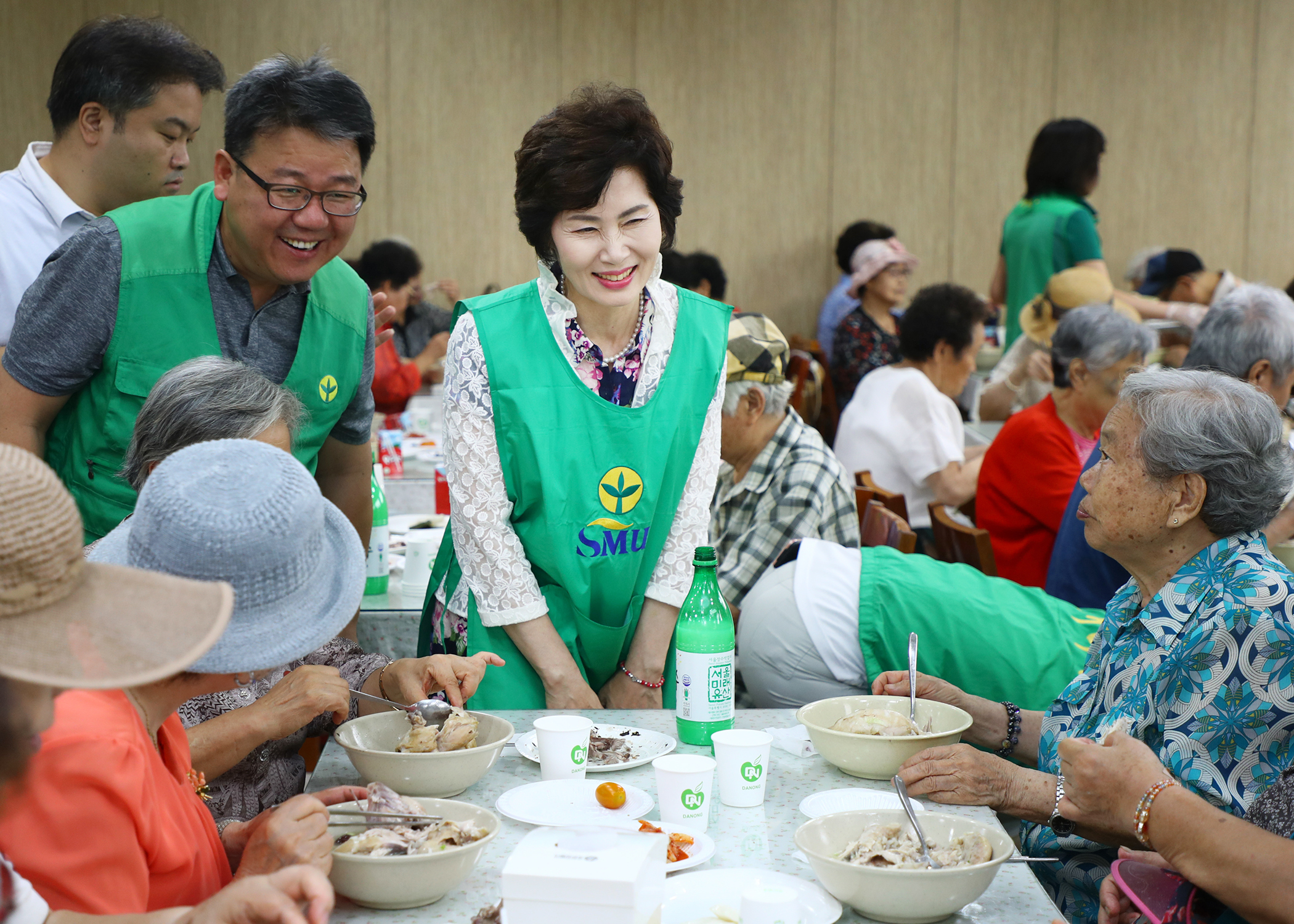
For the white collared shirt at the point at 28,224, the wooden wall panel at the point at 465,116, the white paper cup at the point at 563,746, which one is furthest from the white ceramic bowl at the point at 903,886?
the wooden wall panel at the point at 465,116

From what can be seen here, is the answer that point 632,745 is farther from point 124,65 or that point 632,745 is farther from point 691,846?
point 124,65

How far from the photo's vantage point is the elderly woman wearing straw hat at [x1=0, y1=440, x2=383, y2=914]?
3.25ft

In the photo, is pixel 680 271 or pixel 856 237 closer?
pixel 680 271

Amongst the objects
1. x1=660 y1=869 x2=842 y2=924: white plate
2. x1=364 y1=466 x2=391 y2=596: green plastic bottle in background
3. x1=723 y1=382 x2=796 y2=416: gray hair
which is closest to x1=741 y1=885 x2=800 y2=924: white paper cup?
x1=660 y1=869 x2=842 y2=924: white plate

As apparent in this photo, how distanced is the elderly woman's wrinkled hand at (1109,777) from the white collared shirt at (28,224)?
2.30 meters

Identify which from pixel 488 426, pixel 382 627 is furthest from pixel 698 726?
pixel 382 627

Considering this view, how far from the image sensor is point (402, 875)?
1.19 metres

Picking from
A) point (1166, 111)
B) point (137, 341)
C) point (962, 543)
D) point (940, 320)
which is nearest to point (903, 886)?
point (137, 341)

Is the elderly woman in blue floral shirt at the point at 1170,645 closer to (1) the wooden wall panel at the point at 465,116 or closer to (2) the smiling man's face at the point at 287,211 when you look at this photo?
(2) the smiling man's face at the point at 287,211

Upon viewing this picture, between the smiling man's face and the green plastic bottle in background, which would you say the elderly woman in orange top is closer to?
the green plastic bottle in background

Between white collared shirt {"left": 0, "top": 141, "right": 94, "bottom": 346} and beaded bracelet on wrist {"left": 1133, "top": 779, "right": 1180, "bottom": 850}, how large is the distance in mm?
2382

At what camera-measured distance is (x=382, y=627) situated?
101 inches

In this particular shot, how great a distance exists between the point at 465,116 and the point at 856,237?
300cm

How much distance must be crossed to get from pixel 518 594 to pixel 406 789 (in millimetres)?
465
